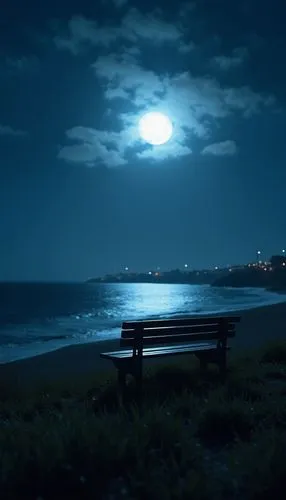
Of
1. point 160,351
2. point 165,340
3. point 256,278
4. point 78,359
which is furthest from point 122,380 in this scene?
point 256,278

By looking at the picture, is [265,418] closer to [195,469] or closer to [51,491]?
[195,469]

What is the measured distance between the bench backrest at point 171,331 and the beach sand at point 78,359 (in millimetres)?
3964

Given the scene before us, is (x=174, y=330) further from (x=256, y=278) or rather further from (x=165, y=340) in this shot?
(x=256, y=278)

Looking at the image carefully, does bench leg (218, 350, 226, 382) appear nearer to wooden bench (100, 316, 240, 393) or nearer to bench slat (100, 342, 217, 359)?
wooden bench (100, 316, 240, 393)

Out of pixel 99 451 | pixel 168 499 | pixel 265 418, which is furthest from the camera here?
pixel 265 418

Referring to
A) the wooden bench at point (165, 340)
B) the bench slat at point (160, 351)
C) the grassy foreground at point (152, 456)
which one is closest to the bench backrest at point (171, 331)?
the wooden bench at point (165, 340)

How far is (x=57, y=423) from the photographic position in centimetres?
466

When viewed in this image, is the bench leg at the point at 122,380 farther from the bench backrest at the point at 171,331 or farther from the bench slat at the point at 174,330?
the bench slat at the point at 174,330

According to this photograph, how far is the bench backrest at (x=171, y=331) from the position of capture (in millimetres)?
7855

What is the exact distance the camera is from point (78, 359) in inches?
774

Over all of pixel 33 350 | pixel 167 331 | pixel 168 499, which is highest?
pixel 167 331

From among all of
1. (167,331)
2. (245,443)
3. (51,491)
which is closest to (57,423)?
(51,491)

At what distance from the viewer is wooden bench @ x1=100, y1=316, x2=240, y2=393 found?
25.4 feet

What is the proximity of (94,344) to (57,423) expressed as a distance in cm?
1968
